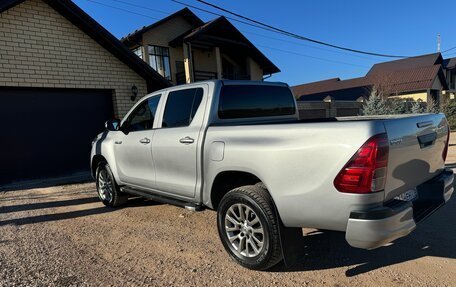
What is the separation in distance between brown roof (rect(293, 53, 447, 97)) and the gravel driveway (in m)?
30.5

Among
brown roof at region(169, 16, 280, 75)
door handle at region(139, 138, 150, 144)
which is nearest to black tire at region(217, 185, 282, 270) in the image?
door handle at region(139, 138, 150, 144)

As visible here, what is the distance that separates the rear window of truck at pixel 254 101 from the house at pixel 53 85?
713cm

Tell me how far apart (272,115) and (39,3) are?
822 centimetres

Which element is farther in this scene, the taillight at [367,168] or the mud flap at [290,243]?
the mud flap at [290,243]

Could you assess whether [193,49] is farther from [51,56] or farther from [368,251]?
[368,251]

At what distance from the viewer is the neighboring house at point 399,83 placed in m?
33.4

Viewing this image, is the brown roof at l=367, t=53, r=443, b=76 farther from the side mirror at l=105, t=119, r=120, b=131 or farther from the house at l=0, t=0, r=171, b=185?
the side mirror at l=105, t=119, r=120, b=131

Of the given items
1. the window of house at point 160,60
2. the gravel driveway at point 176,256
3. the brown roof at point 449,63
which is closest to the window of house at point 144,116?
the gravel driveway at point 176,256

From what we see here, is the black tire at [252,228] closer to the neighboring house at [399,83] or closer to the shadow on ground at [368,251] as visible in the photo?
the shadow on ground at [368,251]

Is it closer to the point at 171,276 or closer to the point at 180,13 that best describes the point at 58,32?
the point at 171,276

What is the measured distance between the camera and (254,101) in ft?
14.7

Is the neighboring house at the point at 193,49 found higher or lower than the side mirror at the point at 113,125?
higher

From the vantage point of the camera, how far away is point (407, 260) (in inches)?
140

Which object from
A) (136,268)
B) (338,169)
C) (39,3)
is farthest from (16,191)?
(338,169)
